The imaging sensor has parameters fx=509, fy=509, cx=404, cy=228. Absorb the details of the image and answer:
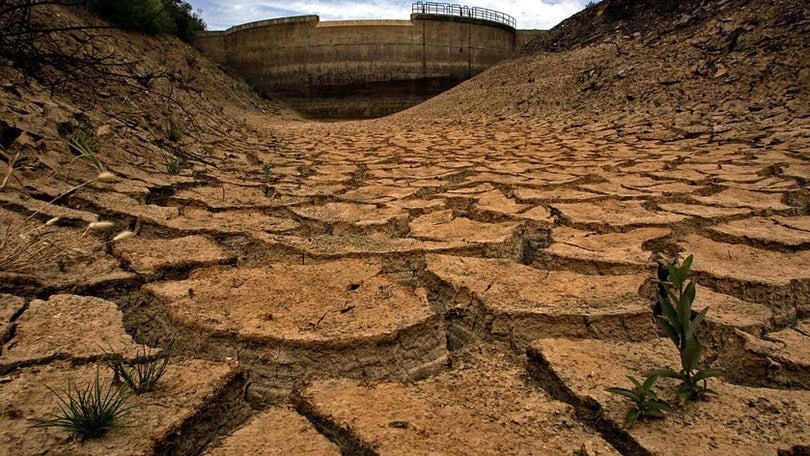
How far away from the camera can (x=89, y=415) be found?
2.25ft

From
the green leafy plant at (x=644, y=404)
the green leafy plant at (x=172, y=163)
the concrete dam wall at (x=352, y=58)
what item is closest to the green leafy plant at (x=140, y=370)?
the green leafy plant at (x=644, y=404)

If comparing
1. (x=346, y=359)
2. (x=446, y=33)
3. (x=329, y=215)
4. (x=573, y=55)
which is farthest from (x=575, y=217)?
(x=446, y=33)

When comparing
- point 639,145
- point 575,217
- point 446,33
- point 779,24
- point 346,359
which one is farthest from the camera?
point 446,33

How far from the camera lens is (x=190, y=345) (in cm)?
97

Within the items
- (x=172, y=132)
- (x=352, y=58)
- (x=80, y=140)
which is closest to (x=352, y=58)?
(x=352, y=58)

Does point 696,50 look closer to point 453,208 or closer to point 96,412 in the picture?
point 453,208

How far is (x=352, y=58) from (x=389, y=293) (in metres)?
10.4

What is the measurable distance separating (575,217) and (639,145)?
230 centimetres

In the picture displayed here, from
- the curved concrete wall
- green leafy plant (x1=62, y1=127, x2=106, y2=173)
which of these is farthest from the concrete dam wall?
green leafy plant (x1=62, y1=127, x2=106, y2=173)

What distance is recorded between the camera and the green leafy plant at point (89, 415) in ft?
2.24

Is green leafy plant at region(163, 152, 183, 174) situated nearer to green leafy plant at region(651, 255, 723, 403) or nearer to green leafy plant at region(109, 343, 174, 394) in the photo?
green leafy plant at region(109, 343, 174, 394)

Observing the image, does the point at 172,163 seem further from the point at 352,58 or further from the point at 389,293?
the point at 352,58

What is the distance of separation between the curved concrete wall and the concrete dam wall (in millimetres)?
20

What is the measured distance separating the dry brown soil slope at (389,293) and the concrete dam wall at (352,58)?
799cm
